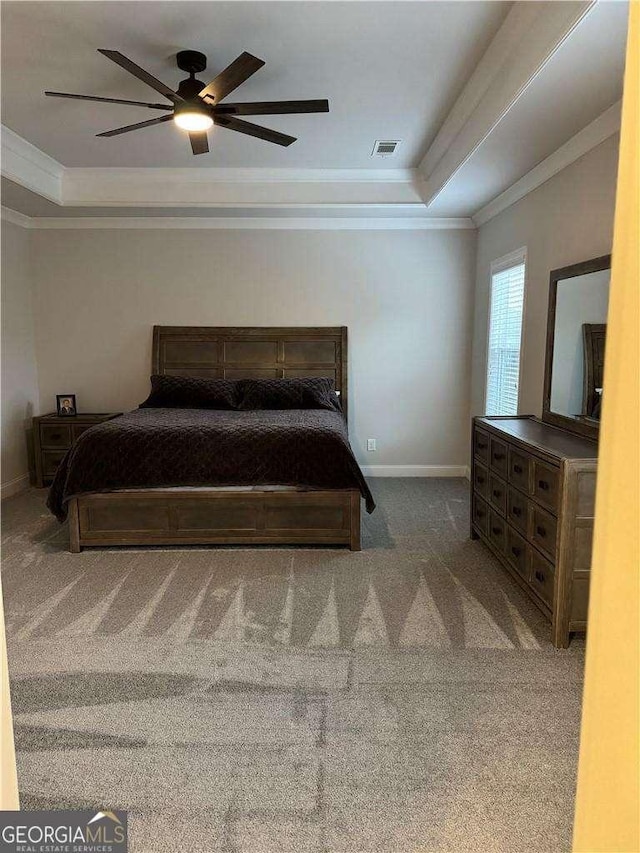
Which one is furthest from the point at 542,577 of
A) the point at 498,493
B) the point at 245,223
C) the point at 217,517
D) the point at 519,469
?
the point at 245,223

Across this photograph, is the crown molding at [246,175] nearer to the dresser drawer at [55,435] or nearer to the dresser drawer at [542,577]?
the dresser drawer at [55,435]

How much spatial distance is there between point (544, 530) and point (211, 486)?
2.05m

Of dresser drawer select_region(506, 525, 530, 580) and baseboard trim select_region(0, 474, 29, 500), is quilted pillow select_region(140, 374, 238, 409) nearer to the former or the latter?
baseboard trim select_region(0, 474, 29, 500)

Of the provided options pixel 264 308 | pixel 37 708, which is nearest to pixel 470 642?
pixel 37 708

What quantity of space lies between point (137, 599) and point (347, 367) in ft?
10.1

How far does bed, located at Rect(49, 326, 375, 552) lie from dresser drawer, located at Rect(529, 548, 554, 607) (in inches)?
45.1

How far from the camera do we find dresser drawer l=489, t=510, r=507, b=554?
3.19m

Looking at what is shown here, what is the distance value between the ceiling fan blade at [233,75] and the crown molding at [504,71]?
1160 mm

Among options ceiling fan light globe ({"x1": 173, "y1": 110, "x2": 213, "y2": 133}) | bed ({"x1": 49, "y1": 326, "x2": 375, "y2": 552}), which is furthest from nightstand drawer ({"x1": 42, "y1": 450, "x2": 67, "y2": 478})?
ceiling fan light globe ({"x1": 173, "y1": 110, "x2": 213, "y2": 133})

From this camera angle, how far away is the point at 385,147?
13.3 ft

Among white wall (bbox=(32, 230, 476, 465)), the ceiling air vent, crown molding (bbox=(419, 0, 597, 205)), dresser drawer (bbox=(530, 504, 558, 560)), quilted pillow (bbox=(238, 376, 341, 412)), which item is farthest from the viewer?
white wall (bbox=(32, 230, 476, 465))

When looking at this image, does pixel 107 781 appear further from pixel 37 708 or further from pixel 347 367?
pixel 347 367

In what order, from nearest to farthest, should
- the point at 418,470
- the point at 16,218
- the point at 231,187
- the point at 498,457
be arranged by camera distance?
the point at 498,457
the point at 231,187
the point at 16,218
the point at 418,470

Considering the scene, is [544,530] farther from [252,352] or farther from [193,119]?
[252,352]
